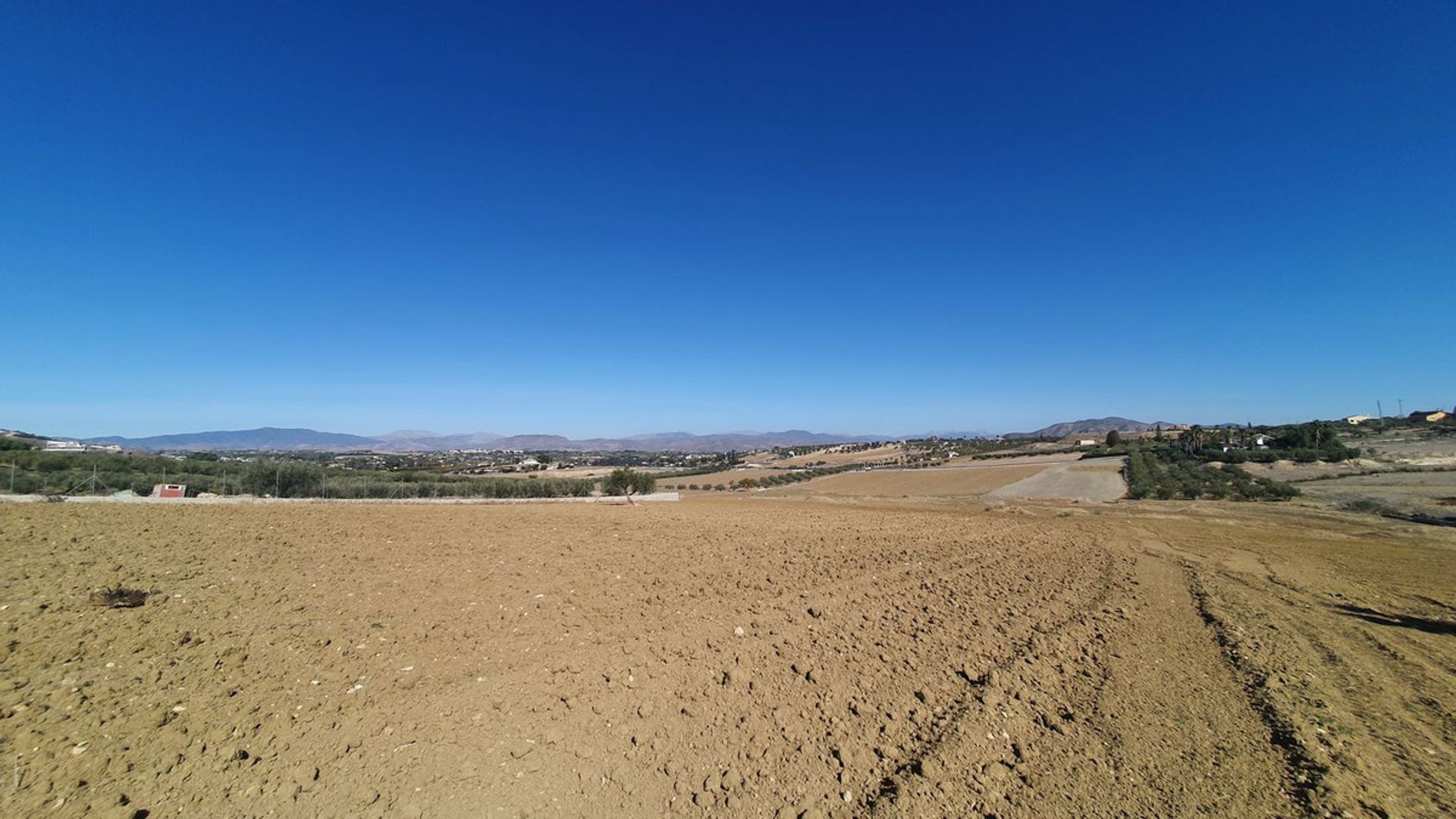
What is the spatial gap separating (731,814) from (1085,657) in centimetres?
543

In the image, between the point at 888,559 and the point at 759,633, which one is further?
the point at 888,559

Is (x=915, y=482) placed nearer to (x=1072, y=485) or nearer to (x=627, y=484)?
(x=1072, y=485)

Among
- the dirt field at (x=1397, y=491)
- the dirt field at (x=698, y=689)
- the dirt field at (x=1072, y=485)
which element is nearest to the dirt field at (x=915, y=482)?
the dirt field at (x=1072, y=485)

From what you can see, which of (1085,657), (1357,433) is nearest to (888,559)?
(1085,657)

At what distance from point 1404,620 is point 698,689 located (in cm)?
Result: 1225

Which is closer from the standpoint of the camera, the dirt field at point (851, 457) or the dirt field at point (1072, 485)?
the dirt field at point (1072, 485)

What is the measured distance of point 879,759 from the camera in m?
4.55

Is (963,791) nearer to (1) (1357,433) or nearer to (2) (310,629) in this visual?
(2) (310,629)

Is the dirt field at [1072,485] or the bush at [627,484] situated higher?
the bush at [627,484]

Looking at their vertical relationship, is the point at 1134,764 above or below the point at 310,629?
below

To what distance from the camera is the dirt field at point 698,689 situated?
162 inches

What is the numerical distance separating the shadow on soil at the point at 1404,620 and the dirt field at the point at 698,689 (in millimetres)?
66

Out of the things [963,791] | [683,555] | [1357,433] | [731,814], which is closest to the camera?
[731,814]

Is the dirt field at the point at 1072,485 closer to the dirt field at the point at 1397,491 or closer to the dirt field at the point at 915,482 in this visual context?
the dirt field at the point at 915,482
